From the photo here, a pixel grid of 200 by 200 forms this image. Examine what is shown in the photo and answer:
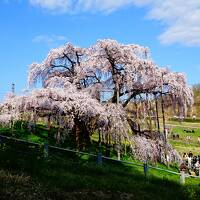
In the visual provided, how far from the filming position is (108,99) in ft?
106

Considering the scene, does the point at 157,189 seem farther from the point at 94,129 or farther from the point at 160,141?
the point at 160,141

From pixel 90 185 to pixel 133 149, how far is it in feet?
57.3

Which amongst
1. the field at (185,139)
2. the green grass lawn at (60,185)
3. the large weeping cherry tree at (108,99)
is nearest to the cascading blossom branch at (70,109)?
the large weeping cherry tree at (108,99)

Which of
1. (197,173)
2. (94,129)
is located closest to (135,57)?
(94,129)

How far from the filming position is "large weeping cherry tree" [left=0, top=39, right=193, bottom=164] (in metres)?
28.9

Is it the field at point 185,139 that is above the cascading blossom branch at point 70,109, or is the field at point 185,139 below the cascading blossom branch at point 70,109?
below

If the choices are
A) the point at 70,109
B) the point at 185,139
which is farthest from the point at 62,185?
the point at 185,139

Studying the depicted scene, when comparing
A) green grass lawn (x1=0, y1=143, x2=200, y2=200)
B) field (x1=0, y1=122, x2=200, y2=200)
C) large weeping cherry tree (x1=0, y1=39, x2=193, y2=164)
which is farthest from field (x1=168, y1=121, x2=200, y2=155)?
green grass lawn (x1=0, y1=143, x2=200, y2=200)

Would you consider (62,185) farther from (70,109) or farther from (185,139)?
(185,139)

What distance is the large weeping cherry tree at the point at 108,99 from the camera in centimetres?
2889

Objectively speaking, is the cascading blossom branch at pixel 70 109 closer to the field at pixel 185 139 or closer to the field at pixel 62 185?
the field at pixel 62 185

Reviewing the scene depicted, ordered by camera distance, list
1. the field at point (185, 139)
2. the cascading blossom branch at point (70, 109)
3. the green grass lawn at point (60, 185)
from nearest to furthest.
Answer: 1. the green grass lawn at point (60, 185)
2. the cascading blossom branch at point (70, 109)
3. the field at point (185, 139)

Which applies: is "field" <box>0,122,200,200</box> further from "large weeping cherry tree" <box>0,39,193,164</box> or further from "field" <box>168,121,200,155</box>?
"field" <box>168,121,200,155</box>

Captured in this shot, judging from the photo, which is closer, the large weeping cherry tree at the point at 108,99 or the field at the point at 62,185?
the field at the point at 62,185
